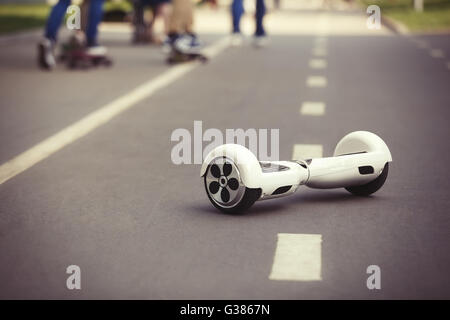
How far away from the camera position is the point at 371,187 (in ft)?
18.7

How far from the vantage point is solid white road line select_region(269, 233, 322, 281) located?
416 cm

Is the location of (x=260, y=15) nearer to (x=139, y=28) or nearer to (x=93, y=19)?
(x=139, y=28)

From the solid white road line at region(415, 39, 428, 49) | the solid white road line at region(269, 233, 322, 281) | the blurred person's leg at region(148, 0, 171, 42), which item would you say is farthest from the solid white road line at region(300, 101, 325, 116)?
the solid white road line at region(415, 39, 428, 49)

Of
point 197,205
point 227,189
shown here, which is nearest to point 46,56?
point 197,205

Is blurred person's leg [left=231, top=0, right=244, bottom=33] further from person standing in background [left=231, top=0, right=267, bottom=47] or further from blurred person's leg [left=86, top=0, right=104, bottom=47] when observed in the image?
blurred person's leg [left=86, top=0, right=104, bottom=47]

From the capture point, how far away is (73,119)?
28.7 ft

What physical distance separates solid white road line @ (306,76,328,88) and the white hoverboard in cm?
603

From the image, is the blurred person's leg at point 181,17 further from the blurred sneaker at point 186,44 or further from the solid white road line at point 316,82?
the solid white road line at point 316,82

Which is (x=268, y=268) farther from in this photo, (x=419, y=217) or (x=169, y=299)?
(x=419, y=217)

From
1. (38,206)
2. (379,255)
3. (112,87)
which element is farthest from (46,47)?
(379,255)

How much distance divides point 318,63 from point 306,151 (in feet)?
25.5

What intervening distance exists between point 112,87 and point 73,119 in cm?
248

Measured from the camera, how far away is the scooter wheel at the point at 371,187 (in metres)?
5.68
